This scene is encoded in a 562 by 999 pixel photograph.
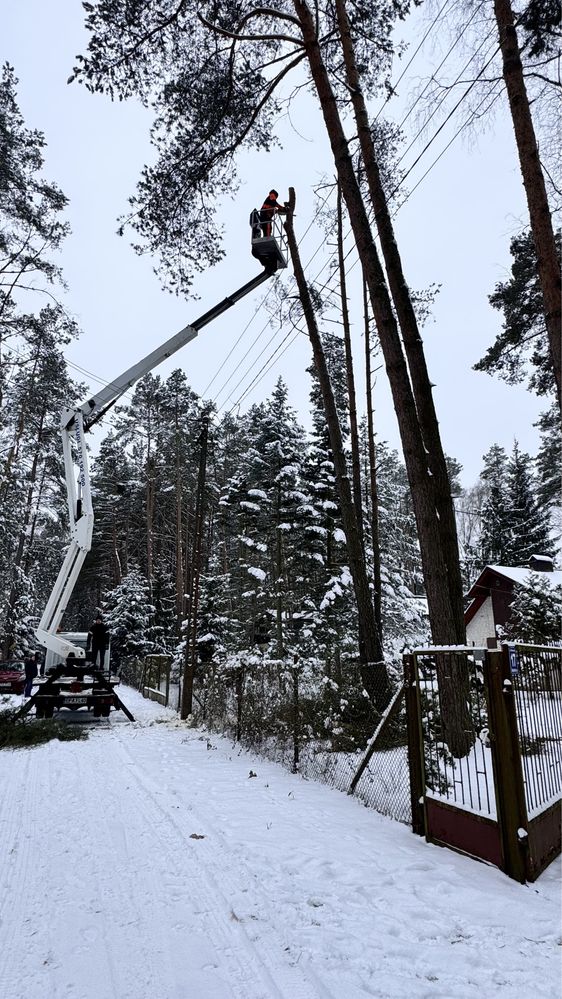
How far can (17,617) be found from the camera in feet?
91.0

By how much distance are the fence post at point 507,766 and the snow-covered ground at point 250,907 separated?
215 millimetres

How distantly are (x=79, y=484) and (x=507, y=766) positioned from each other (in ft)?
32.2

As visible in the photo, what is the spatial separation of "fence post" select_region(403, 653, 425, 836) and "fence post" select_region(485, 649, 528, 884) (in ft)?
3.13

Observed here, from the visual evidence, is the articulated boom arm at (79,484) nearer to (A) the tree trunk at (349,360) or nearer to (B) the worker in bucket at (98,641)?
(B) the worker in bucket at (98,641)

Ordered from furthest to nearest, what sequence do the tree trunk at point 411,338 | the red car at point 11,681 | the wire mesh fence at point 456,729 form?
the red car at point 11,681 < the tree trunk at point 411,338 < the wire mesh fence at point 456,729

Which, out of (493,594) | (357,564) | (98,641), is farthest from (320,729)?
(493,594)

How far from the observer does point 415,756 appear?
511 centimetres

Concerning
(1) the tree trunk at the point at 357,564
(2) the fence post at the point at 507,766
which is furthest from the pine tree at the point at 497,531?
(2) the fence post at the point at 507,766

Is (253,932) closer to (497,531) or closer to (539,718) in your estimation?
(539,718)

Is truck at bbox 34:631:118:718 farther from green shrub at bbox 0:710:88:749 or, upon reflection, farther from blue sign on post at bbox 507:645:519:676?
blue sign on post at bbox 507:645:519:676

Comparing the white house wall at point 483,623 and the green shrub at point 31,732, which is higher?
the white house wall at point 483,623

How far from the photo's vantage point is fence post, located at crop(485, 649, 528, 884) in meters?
4.12

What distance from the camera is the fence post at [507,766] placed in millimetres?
4117

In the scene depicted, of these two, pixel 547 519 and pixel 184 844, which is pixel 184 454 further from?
pixel 184 844
